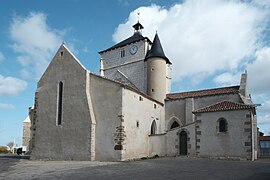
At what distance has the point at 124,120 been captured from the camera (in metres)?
18.2

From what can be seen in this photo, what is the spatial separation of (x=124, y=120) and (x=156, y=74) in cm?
992

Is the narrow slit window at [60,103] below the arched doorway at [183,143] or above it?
above

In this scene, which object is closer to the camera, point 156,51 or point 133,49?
point 156,51

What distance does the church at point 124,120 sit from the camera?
Answer: 59.8ft

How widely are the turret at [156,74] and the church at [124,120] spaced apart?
1242 mm

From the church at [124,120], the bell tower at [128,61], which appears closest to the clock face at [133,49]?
the bell tower at [128,61]

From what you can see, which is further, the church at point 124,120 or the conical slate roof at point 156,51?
the conical slate roof at point 156,51

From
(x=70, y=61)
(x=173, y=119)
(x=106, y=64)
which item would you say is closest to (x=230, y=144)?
(x=173, y=119)

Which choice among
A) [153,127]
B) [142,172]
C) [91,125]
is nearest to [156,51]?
[153,127]

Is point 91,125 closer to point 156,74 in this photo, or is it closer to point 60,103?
point 60,103

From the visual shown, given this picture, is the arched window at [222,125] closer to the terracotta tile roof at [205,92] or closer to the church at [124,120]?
the church at [124,120]

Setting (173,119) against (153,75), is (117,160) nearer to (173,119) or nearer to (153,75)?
(173,119)

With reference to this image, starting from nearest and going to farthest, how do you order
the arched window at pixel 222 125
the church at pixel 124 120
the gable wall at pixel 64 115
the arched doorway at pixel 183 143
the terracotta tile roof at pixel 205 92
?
the church at pixel 124 120, the arched window at pixel 222 125, the gable wall at pixel 64 115, the arched doorway at pixel 183 143, the terracotta tile roof at pixel 205 92

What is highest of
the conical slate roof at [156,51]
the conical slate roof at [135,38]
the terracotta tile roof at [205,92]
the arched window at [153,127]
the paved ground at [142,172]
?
the conical slate roof at [135,38]
